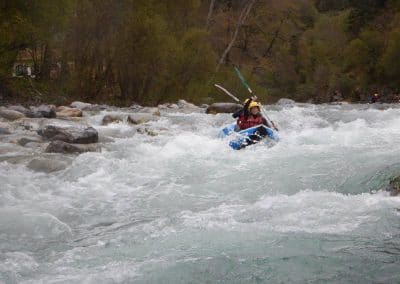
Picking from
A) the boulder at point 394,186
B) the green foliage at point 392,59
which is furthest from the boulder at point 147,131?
the green foliage at point 392,59

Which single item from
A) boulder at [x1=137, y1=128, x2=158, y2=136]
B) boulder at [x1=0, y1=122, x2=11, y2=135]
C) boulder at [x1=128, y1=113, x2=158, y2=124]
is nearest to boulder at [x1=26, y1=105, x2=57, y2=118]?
boulder at [x1=0, y1=122, x2=11, y2=135]

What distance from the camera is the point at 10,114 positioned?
40.9 feet

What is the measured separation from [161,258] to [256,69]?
87.6ft

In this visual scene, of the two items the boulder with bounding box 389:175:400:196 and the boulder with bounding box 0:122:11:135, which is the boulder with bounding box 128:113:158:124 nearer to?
the boulder with bounding box 0:122:11:135

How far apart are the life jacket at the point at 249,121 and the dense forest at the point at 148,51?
7041 mm

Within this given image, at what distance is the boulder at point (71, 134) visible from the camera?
9352mm

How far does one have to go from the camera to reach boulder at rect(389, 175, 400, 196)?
18.4 ft

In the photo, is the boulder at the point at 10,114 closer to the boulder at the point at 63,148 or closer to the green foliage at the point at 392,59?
the boulder at the point at 63,148

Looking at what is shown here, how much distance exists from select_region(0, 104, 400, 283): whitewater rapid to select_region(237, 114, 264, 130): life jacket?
1.18 metres

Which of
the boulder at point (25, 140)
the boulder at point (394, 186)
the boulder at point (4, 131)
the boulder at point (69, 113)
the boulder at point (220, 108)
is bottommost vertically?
the boulder at point (220, 108)

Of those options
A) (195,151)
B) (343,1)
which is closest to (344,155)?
(195,151)

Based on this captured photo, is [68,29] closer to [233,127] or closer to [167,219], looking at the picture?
[233,127]

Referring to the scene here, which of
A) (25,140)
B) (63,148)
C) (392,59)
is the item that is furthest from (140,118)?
(392,59)

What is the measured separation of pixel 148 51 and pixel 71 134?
793 centimetres
